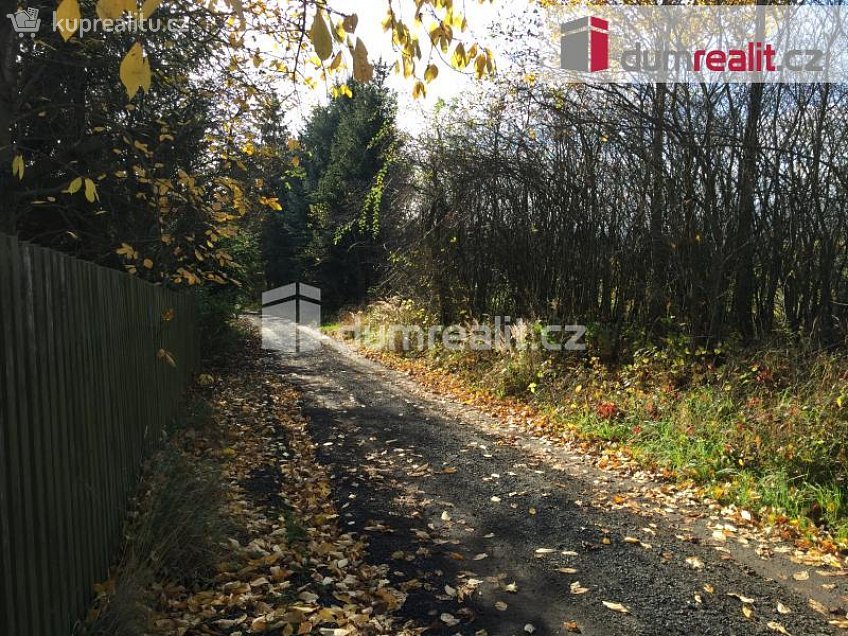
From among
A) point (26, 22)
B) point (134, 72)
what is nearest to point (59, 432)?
point (134, 72)

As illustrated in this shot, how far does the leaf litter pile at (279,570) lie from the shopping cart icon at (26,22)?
4.53 meters

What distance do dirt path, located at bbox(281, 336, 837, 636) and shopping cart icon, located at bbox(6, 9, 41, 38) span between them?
17.5 ft

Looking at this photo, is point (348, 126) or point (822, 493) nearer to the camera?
point (822, 493)

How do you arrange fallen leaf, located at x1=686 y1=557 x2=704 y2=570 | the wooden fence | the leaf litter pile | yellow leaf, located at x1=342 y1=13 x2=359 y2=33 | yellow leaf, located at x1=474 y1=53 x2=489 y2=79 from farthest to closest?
fallen leaf, located at x1=686 y1=557 x2=704 y2=570 < the leaf litter pile < yellow leaf, located at x1=474 y1=53 x2=489 y2=79 < yellow leaf, located at x1=342 y1=13 x2=359 y2=33 < the wooden fence

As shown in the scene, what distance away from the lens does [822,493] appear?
5.14 meters

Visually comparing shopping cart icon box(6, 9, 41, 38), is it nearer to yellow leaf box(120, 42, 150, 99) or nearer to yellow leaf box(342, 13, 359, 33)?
yellow leaf box(342, 13, 359, 33)

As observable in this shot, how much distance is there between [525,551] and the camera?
4.53 meters

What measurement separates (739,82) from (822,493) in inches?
236

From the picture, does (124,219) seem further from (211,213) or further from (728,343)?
(728,343)

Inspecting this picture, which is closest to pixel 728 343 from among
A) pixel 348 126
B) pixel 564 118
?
pixel 564 118

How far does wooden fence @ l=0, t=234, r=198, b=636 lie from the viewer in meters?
2.30

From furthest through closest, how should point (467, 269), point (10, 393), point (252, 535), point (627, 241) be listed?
1. point (467, 269)
2. point (627, 241)
3. point (252, 535)
4. point (10, 393)

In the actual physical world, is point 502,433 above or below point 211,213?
below

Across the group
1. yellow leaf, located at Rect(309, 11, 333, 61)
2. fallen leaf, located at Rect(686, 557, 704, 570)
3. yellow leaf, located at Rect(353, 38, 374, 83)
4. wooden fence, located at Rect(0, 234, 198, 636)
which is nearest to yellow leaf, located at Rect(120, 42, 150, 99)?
yellow leaf, located at Rect(309, 11, 333, 61)
